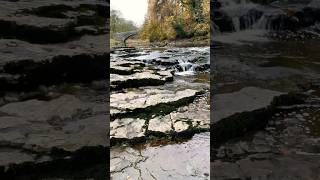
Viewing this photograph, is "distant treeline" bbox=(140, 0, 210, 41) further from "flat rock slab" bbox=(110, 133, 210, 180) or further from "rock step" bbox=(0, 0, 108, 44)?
"rock step" bbox=(0, 0, 108, 44)

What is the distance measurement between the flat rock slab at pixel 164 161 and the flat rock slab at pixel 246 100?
17.2 inches

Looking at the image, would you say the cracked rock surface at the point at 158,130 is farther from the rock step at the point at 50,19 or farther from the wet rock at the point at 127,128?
the rock step at the point at 50,19

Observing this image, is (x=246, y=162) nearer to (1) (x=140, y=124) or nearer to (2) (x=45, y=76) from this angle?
(1) (x=140, y=124)

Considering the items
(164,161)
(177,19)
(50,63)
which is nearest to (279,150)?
(164,161)

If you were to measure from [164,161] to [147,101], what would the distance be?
1227 mm

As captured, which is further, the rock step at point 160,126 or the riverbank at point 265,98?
the rock step at point 160,126

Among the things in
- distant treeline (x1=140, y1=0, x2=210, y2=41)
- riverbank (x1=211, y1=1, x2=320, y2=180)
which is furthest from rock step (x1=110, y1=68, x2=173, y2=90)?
distant treeline (x1=140, y1=0, x2=210, y2=41)

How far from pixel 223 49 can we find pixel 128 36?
14.4 metres

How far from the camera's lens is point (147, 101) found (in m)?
3.80

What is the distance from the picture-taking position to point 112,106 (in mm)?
3666

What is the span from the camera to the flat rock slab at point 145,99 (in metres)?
3.55

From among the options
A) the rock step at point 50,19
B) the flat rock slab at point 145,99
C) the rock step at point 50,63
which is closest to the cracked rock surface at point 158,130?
the flat rock slab at point 145,99

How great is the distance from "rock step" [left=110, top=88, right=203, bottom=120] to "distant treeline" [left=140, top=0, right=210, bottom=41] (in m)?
8.14

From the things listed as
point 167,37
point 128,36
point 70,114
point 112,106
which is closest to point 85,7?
point 70,114
